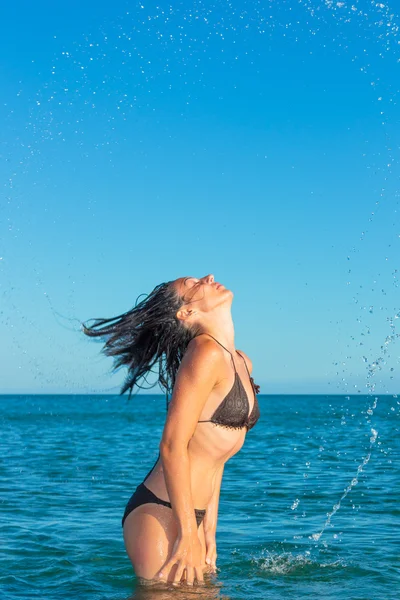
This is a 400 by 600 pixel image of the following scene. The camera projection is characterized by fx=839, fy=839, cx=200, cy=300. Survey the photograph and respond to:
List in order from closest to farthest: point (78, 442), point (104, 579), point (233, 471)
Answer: point (104, 579), point (233, 471), point (78, 442)

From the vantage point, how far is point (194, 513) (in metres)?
5.07

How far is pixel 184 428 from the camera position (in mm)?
5000

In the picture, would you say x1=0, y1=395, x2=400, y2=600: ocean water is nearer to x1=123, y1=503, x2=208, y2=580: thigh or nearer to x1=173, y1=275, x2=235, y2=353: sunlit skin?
x1=123, y1=503, x2=208, y2=580: thigh

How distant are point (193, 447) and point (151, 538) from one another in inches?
24.2

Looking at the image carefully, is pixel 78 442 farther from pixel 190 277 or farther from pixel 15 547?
pixel 190 277

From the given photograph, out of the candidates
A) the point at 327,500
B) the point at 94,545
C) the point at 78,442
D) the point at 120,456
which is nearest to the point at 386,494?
the point at 327,500

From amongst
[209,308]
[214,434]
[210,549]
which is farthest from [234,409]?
[210,549]

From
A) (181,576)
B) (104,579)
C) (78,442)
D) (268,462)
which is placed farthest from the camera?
(78,442)

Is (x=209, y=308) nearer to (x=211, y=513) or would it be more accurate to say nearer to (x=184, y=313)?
(x=184, y=313)

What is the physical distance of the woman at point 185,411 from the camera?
502 cm

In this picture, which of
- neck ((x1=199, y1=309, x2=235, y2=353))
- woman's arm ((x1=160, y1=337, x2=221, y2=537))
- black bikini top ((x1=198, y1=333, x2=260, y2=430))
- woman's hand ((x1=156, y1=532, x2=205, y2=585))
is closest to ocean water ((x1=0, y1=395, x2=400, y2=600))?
woman's hand ((x1=156, y1=532, x2=205, y2=585))

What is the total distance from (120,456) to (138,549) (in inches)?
725

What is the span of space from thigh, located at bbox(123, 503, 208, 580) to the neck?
1.12 m

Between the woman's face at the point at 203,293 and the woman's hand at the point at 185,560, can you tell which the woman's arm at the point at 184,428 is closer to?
the woman's hand at the point at 185,560
